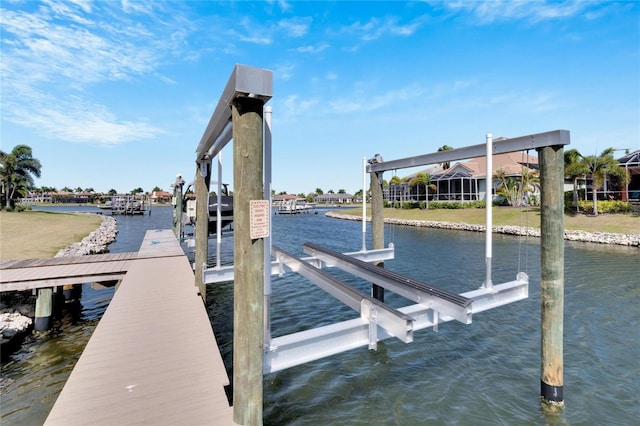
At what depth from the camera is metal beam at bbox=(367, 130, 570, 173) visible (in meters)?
4.66

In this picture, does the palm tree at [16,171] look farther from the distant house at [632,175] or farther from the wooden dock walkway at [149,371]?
the distant house at [632,175]

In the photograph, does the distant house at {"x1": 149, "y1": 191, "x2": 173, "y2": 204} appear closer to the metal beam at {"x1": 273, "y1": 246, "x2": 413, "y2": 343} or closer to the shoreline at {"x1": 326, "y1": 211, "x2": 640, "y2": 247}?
the shoreline at {"x1": 326, "y1": 211, "x2": 640, "y2": 247}

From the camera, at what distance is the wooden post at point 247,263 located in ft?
10.8

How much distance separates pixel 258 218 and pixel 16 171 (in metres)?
58.2

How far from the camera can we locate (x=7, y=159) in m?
43.4

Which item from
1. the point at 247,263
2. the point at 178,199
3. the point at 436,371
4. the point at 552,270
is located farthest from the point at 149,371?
the point at 178,199

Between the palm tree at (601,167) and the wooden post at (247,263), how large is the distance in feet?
121

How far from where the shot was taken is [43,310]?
8531 mm

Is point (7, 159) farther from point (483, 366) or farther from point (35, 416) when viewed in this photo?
point (483, 366)

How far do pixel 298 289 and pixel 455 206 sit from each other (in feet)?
129

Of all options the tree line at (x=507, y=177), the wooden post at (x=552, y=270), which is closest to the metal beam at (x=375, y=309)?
the wooden post at (x=552, y=270)

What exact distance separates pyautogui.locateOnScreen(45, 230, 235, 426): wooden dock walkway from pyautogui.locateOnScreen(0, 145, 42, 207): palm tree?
166 ft

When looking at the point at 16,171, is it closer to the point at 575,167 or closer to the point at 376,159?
the point at 376,159

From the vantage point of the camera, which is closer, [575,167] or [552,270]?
[552,270]
